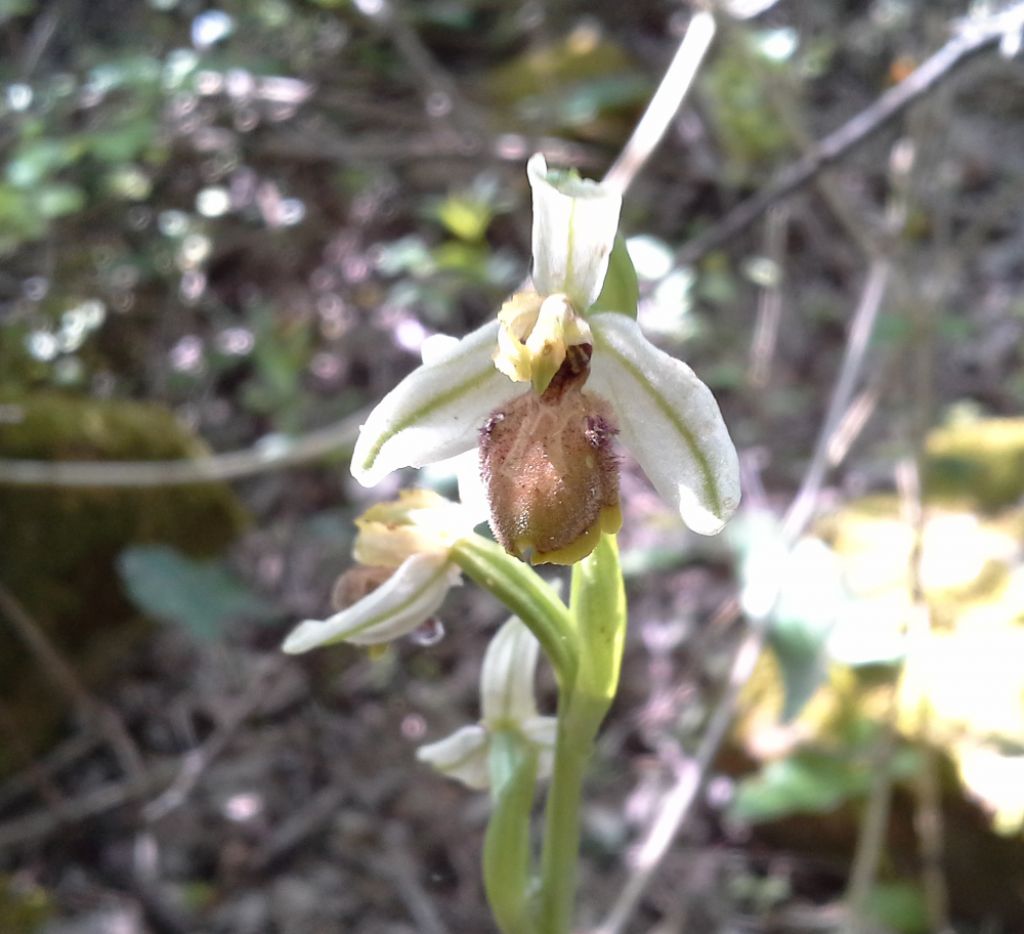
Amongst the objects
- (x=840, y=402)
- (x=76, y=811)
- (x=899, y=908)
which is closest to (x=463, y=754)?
(x=840, y=402)

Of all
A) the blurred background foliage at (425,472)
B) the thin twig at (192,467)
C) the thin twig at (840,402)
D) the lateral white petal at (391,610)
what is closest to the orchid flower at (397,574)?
the lateral white petal at (391,610)

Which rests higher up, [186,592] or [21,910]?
[186,592]

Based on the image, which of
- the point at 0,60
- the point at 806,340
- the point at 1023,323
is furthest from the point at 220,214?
the point at 1023,323

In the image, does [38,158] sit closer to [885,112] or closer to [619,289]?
[885,112]

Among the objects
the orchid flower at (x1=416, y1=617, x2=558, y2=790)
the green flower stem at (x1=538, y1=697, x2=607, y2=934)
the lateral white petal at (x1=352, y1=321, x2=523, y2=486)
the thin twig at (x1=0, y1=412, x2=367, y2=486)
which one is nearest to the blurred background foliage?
the thin twig at (x1=0, y1=412, x2=367, y2=486)

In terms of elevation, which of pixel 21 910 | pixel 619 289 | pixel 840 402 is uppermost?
pixel 619 289

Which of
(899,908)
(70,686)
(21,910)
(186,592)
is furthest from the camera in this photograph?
(70,686)
